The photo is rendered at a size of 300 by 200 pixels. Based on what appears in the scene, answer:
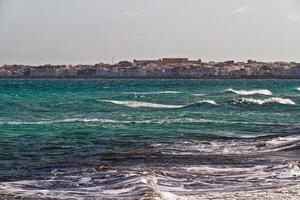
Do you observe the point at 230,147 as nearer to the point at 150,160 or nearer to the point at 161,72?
the point at 150,160

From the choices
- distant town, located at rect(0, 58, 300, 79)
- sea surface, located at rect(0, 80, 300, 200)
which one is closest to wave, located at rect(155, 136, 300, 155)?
sea surface, located at rect(0, 80, 300, 200)

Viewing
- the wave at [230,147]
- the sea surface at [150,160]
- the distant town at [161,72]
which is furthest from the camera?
the distant town at [161,72]

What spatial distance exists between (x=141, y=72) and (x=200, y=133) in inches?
5914

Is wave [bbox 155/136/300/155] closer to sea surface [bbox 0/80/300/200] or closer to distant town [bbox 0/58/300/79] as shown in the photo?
sea surface [bbox 0/80/300/200]

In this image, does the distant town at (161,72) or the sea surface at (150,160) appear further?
the distant town at (161,72)

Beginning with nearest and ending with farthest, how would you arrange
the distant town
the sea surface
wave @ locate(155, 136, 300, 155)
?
the sea surface, wave @ locate(155, 136, 300, 155), the distant town

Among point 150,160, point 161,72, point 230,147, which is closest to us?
point 150,160

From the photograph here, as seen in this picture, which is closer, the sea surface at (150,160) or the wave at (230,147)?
the sea surface at (150,160)

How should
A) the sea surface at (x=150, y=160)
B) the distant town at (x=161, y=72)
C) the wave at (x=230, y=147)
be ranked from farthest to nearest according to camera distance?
the distant town at (x=161, y=72)
the wave at (x=230, y=147)
the sea surface at (x=150, y=160)

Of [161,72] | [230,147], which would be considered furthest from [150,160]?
[161,72]

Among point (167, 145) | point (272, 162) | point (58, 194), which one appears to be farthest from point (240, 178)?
point (167, 145)

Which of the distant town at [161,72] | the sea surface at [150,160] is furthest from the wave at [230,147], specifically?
the distant town at [161,72]

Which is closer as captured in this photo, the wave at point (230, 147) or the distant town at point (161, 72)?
the wave at point (230, 147)

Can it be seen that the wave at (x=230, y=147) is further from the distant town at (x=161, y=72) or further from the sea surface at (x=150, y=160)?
the distant town at (x=161, y=72)
